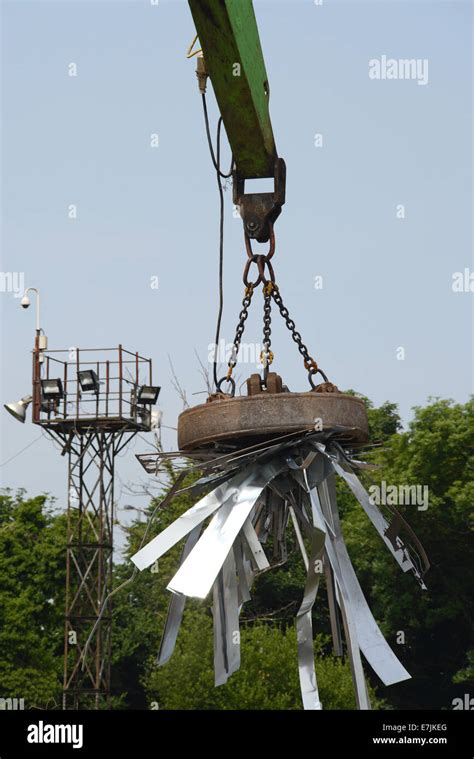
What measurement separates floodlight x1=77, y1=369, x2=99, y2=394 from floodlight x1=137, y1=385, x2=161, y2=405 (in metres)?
0.95

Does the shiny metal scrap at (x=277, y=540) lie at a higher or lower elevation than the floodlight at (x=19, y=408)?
lower

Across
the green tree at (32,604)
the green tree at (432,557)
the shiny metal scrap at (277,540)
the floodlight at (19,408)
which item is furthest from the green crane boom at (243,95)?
the green tree at (32,604)

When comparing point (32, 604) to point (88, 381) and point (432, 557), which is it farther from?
point (432, 557)

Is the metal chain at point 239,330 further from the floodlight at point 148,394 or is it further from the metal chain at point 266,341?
the floodlight at point 148,394

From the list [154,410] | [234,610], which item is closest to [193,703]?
[154,410]

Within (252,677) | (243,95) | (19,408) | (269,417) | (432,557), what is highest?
(19,408)

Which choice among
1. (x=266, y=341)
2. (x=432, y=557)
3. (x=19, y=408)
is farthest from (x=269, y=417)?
(x=432, y=557)

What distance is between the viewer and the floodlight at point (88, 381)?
23.2 metres

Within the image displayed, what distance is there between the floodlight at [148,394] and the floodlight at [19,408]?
2.24 m

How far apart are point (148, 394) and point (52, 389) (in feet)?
6.31

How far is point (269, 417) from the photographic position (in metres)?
4.97
